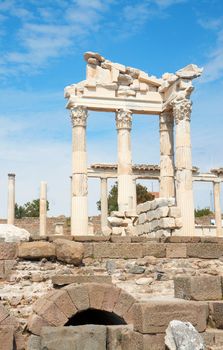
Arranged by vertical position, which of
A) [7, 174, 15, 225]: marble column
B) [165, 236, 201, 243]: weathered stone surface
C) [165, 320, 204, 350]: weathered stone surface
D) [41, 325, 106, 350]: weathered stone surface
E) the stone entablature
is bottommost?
[41, 325, 106, 350]: weathered stone surface

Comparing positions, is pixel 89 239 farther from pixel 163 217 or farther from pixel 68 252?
pixel 163 217

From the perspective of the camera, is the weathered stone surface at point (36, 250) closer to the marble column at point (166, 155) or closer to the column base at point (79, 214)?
the column base at point (79, 214)

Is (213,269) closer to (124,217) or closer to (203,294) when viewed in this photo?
(203,294)

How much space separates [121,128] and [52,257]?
1429cm

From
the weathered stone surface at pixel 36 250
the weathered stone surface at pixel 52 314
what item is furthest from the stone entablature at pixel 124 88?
the weathered stone surface at pixel 52 314

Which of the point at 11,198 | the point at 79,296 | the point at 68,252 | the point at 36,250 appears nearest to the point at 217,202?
the point at 11,198

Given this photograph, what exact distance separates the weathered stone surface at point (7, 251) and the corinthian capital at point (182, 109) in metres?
14.7

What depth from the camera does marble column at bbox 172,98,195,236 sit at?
23266 mm

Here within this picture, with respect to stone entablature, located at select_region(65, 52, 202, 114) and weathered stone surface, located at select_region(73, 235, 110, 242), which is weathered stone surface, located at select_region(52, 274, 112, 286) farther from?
stone entablature, located at select_region(65, 52, 202, 114)

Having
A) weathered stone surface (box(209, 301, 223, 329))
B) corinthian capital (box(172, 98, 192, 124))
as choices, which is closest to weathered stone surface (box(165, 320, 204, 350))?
weathered stone surface (box(209, 301, 223, 329))

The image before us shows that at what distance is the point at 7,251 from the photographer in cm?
1068

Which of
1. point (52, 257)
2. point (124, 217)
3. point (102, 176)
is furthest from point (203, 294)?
point (102, 176)

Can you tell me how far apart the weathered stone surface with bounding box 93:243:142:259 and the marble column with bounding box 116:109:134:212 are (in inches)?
428

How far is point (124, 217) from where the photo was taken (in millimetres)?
22125
